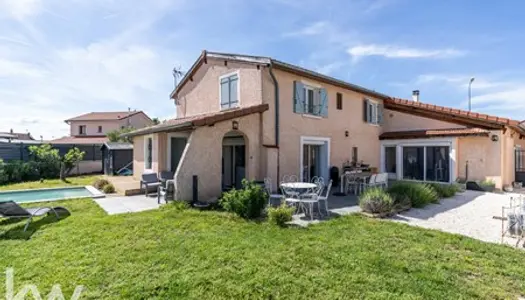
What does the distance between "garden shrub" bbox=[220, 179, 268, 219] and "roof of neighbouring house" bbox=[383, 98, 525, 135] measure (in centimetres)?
1646

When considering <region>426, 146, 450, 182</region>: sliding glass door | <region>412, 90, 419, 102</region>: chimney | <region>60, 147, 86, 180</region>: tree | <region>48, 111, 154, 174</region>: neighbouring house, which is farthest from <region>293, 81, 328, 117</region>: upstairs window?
<region>48, 111, 154, 174</region>: neighbouring house

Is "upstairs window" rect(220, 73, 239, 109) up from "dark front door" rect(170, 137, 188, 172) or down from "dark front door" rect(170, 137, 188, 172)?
up

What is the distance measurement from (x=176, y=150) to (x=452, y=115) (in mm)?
18785

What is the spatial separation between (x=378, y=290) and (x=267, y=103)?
10.6 m

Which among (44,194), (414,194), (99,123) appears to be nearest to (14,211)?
(44,194)

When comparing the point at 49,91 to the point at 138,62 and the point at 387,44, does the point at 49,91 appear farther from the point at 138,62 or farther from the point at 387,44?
the point at 387,44

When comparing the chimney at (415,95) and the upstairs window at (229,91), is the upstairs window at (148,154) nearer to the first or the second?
the upstairs window at (229,91)

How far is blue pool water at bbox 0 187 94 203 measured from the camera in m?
14.6

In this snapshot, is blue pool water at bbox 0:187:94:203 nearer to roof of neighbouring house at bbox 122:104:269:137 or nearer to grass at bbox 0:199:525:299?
roof of neighbouring house at bbox 122:104:269:137

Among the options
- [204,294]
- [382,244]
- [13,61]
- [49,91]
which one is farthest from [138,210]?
[49,91]

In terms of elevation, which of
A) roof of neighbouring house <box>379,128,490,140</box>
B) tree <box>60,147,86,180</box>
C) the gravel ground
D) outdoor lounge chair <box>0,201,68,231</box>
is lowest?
the gravel ground

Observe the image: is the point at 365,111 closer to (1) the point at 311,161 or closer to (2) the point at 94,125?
(1) the point at 311,161

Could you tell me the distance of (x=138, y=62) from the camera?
55.8ft

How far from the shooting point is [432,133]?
18.9 metres
